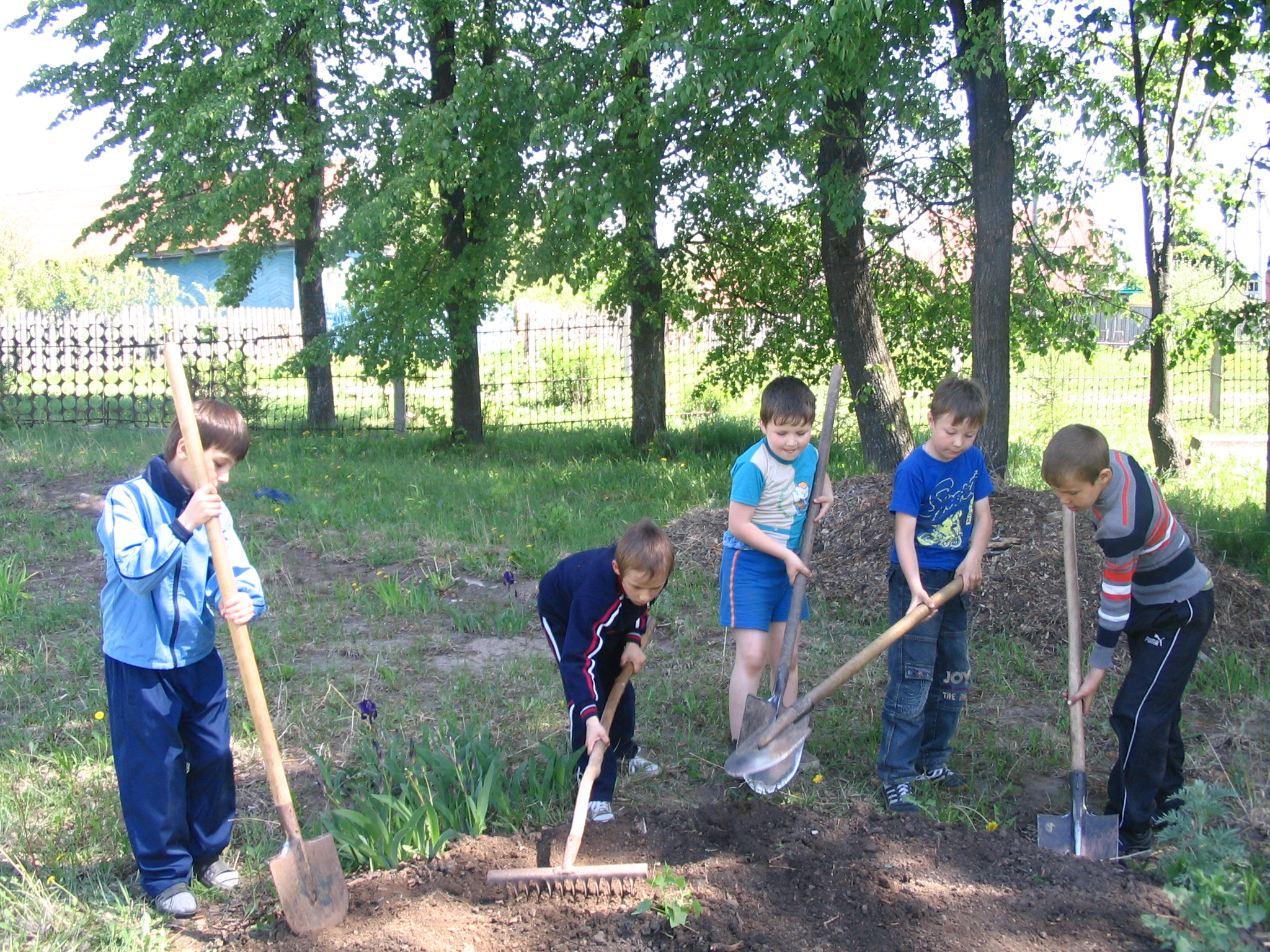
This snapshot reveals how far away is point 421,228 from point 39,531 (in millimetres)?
5199

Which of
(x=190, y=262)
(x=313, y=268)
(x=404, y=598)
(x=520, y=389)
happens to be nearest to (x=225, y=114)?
(x=313, y=268)

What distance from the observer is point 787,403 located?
3.50m

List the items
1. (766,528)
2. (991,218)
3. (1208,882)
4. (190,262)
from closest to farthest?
(1208,882), (766,528), (991,218), (190,262)

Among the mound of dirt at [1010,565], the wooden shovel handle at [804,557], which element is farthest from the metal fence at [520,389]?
the wooden shovel handle at [804,557]

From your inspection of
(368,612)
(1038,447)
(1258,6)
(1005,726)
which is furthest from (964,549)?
(1038,447)

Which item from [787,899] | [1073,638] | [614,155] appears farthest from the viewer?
[614,155]

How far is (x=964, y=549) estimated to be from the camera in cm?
346

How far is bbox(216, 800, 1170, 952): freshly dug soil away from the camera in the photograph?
2.60 meters

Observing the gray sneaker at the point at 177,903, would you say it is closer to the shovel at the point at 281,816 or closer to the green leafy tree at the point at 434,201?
the shovel at the point at 281,816

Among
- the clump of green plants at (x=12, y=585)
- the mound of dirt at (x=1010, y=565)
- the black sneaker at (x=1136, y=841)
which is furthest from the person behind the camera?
the clump of green plants at (x=12, y=585)

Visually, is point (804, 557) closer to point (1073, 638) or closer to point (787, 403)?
point (787, 403)

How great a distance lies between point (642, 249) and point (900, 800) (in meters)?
6.90

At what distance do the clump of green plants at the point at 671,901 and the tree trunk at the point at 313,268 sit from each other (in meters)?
8.56

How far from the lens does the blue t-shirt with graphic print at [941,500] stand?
3.35 metres
